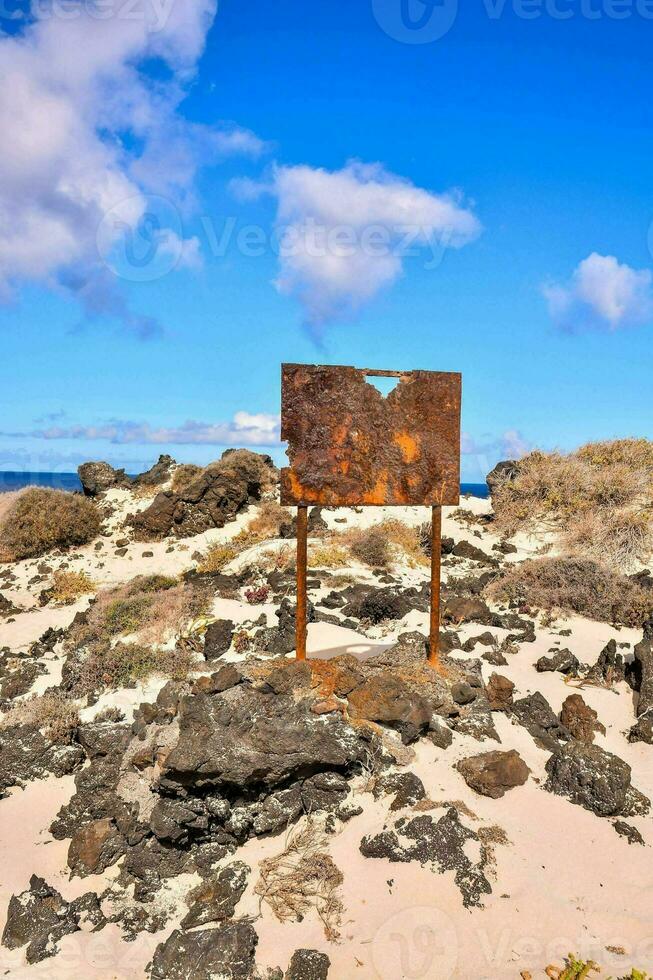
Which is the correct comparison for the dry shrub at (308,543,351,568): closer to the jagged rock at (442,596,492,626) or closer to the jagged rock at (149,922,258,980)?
the jagged rock at (442,596,492,626)

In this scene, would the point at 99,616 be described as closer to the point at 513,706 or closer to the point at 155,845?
the point at 155,845

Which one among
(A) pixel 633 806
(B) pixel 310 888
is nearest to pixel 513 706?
(A) pixel 633 806

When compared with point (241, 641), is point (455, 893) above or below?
below

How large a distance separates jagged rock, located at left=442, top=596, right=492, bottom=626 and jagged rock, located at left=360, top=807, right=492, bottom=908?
430cm

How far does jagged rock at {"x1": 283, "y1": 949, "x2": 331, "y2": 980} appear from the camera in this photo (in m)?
3.94

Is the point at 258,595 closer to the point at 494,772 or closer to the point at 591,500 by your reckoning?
the point at 494,772

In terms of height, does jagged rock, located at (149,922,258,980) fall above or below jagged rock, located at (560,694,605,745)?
below

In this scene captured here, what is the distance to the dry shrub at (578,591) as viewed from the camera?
9328 millimetres

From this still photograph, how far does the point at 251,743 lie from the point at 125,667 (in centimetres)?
366

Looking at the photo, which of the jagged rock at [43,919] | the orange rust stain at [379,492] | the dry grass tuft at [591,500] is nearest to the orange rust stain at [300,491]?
the orange rust stain at [379,492]

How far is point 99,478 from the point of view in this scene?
20297 mm

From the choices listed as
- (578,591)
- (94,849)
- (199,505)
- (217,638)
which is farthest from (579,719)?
(199,505)

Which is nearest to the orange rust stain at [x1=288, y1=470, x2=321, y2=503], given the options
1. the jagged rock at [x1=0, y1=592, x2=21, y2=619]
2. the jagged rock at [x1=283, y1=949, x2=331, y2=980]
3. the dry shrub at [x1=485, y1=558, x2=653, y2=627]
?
the jagged rock at [x1=283, y1=949, x2=331, y2=980]

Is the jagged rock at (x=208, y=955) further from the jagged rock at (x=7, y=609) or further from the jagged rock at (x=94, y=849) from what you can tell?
the jagged rock at (x=7, y=609)
